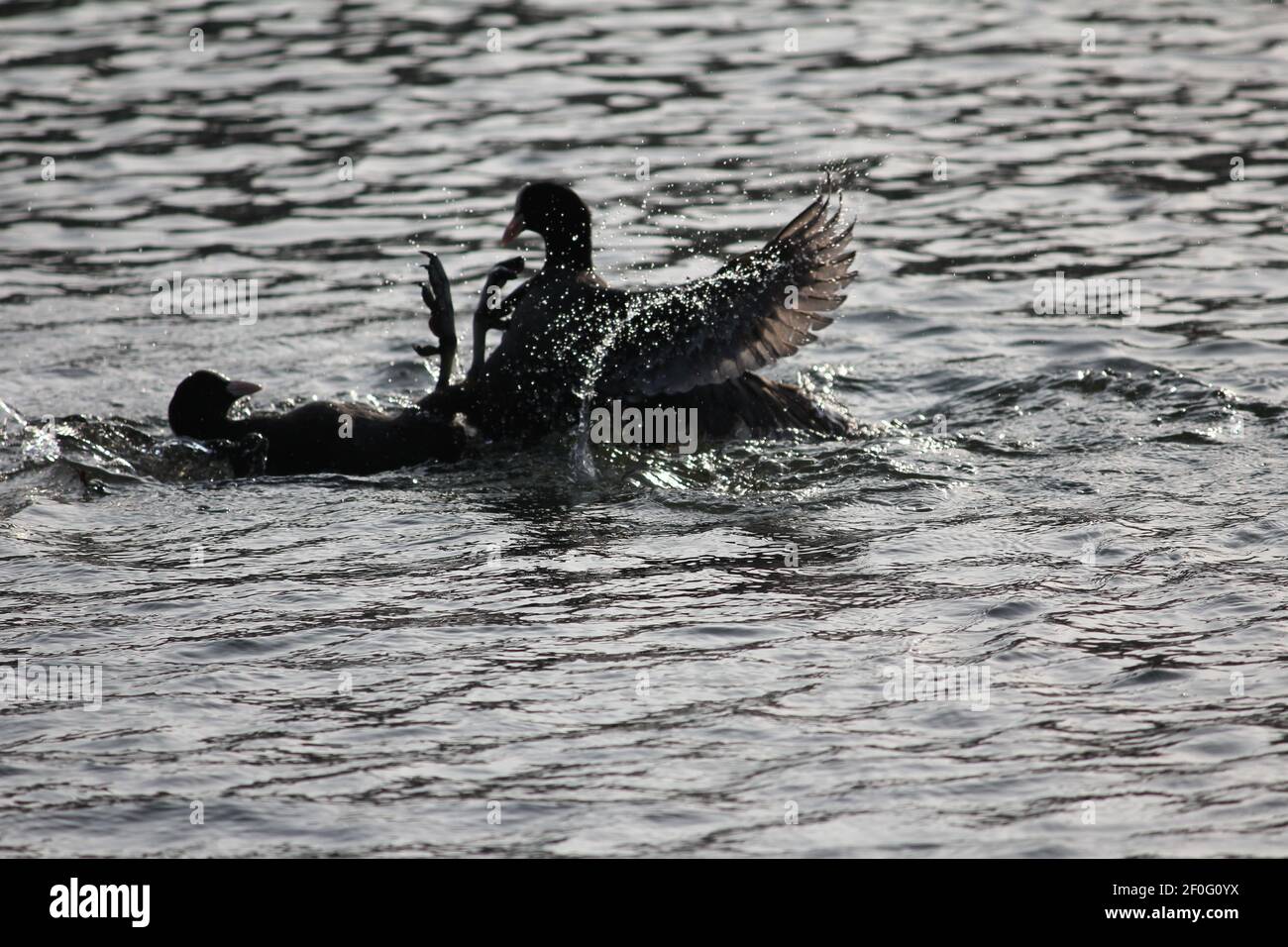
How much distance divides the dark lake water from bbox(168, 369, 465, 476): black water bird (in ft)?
0.42

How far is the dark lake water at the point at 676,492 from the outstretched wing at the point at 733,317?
0.49 m

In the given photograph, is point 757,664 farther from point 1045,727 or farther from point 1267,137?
point 1267,137

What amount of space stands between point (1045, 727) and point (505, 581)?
7.30 ft

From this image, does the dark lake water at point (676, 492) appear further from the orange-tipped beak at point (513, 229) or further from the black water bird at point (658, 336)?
the orange-tipped beak at point (513, 229)

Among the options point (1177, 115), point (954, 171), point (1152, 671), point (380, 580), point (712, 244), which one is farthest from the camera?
point (1177, 115)

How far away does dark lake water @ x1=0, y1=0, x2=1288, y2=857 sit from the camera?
479 cm

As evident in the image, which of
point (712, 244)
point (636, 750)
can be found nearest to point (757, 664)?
point (636, 750)

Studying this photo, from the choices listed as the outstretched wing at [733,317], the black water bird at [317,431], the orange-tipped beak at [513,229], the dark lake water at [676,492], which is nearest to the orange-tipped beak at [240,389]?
the black water bird at [317,431]

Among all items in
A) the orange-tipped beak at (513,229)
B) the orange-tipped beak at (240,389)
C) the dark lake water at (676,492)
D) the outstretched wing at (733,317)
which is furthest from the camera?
the orange-tipped beak at (513,229)

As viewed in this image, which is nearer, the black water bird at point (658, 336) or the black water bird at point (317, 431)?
the black water bird at point (317, 431)

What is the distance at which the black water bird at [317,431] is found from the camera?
743 cm

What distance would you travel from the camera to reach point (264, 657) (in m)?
5.71

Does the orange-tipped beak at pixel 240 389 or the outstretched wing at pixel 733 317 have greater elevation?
the outstretched wing at pixel 733 317

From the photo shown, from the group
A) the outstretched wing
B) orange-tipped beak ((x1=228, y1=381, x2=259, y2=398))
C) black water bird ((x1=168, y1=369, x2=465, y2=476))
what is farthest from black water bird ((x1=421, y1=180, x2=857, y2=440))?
orange-tipped beak ((x1=228, y1=381, x2=259, y2=398))
